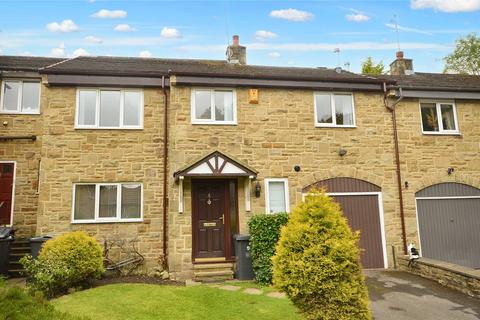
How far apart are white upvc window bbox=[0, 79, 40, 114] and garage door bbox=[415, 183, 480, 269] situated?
1464 cm

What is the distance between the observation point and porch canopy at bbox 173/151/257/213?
31.6ft

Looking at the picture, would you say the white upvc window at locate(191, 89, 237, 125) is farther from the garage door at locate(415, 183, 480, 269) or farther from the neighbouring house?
the garage door at locate(415, 183, 480, 269)

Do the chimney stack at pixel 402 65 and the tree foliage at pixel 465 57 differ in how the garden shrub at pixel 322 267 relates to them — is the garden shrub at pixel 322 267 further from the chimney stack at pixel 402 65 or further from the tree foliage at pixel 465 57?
the tree foliage at pixel 465 57

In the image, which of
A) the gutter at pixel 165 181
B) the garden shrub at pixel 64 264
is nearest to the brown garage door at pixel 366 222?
the gutter at pixel 165 181

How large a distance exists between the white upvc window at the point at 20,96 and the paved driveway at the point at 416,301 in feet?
42.7

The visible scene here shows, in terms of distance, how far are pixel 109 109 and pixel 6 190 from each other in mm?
5315

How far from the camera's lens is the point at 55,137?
10016mm

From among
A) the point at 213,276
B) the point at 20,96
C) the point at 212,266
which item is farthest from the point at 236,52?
the point at 213,276

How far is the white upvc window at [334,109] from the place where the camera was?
37.2 ft

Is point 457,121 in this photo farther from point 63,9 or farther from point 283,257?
point 63,9

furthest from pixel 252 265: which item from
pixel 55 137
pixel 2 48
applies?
pixel 2 48

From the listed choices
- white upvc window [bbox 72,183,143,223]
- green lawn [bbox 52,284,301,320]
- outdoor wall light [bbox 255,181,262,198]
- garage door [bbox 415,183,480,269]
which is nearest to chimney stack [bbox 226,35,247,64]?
outdoor wall light [bbox 255,181,262,198]

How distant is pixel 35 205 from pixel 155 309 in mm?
8192

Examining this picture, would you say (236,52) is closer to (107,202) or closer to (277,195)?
(277,195)
